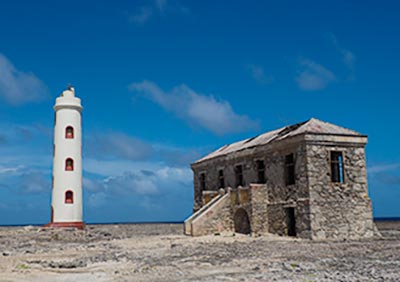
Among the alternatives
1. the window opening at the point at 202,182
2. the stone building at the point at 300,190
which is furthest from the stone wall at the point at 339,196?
the window opening at the point at 202,182

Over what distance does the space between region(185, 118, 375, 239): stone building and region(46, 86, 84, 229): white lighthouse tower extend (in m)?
9.44

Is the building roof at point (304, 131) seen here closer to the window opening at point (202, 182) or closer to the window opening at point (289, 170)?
the window opening at point (289, 170)

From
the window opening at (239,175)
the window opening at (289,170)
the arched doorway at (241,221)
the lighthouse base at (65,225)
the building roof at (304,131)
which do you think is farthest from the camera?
the lighthouse base at (65,225)

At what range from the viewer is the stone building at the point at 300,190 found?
22.8 metres

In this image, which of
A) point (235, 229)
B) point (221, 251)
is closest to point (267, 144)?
point (235, 229)

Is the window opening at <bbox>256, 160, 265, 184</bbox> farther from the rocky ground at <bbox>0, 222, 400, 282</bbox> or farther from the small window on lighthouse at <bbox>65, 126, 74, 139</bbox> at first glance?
the small window on lighthouse at <bbox>65, 126, 74, 139</bbox>

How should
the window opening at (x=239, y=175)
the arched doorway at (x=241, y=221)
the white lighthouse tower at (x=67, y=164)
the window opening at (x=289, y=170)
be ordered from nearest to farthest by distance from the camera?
1. the window opening at (x=289, y=170)
2. the arched doorway at (x=241, y=221)
3. the window opening at (x=239, y=175)
4. the white lighthouse tower at (x=67, y=164)

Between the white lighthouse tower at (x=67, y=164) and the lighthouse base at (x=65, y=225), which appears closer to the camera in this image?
the lighthouse base at (x=65, y=225)

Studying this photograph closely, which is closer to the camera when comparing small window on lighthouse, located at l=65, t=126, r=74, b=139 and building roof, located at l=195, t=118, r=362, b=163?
building roof, located at l=195, t=118, r=362, b=163

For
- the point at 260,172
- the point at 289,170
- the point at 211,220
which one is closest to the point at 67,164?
the point at 211,220

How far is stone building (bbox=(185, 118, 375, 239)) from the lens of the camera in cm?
2283

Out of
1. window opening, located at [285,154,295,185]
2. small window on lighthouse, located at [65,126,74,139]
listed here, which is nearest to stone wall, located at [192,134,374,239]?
window opening, located at [285,154,295,185]

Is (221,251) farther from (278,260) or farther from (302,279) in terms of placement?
(302,279)

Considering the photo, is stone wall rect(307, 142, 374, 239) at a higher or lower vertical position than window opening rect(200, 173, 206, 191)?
lower
